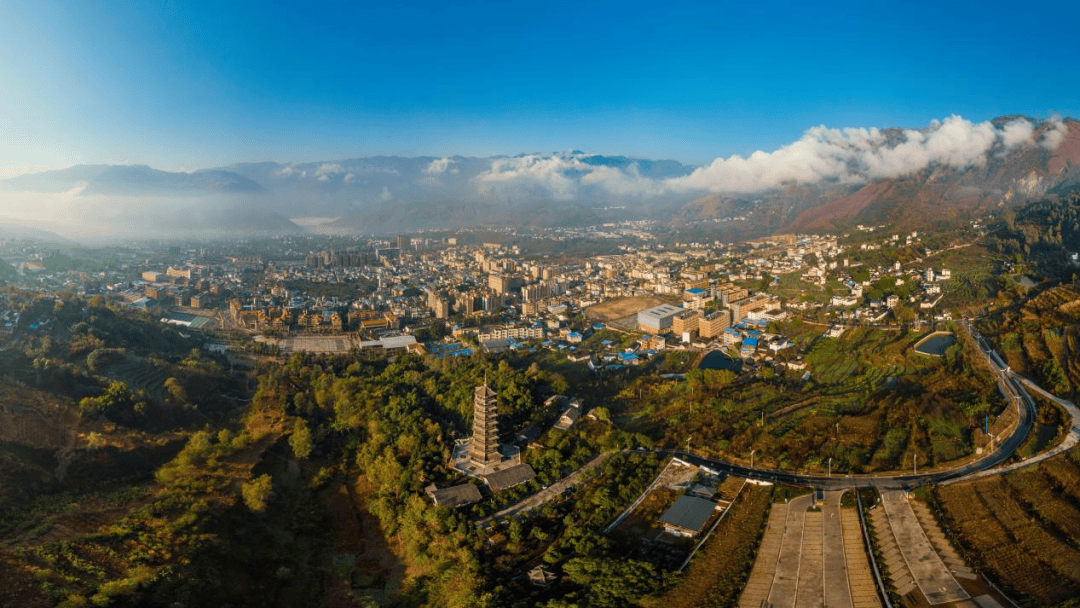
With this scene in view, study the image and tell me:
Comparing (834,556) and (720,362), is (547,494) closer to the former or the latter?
(834,556)

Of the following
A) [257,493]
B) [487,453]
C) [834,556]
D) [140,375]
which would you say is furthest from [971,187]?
[140,375]

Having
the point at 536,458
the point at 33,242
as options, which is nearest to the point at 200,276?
the point at 33,242

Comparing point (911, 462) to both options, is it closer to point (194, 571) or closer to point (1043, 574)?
point (1043, 574)

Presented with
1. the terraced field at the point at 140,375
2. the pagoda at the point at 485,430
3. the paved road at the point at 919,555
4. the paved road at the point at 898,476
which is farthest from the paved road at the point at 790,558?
the terraced field at the point at 140,375

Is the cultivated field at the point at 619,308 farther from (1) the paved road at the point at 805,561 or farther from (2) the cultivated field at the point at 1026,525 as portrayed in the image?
(2) the cultivated field at the point at 1026,525

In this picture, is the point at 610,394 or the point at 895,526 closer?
the point at 895,526
